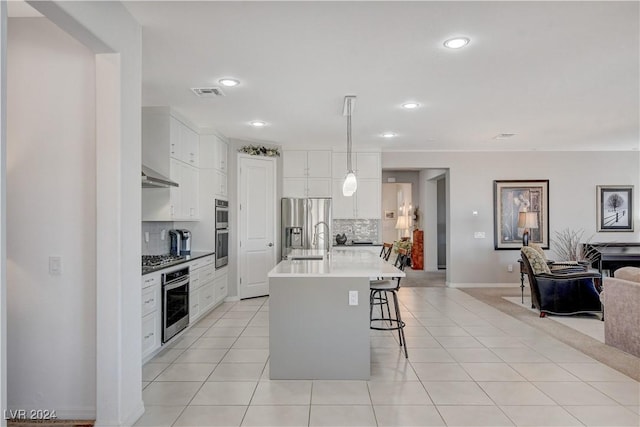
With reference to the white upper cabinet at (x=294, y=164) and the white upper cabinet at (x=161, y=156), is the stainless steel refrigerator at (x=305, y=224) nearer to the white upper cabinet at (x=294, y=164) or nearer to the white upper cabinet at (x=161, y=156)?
the white upper cabinet at (x=294, y=164)

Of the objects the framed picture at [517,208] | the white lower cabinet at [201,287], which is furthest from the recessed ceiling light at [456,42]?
the framed picture at [517,208]

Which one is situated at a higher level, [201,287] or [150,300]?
[150,300]

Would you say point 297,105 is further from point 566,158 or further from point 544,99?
point 566,158

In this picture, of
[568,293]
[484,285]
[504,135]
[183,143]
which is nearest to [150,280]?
[183,143]

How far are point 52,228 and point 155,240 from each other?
2.51 metres

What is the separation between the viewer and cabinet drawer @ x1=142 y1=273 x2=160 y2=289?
11.3 feet

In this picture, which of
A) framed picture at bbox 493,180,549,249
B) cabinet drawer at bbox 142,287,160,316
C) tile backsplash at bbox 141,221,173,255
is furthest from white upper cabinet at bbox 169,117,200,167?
framed picture at bbox 493,180,549,249

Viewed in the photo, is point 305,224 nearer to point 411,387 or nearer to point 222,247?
point 222,247

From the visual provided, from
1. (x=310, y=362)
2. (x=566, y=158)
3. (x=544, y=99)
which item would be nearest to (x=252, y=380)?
(x=310, y=362)

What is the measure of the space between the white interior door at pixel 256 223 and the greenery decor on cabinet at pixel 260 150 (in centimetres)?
8

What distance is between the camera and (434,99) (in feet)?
14.3

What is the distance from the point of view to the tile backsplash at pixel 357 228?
24.5 feet

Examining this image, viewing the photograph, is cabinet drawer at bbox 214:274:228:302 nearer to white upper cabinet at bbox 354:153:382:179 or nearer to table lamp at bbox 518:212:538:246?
white upper cabinet at bbox 354:153:382:179

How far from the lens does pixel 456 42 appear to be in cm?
293
